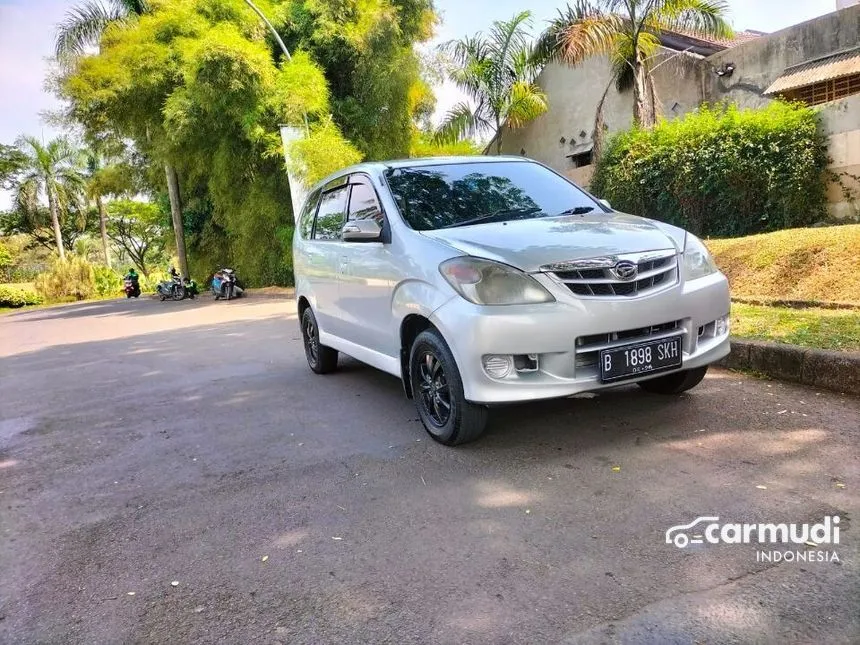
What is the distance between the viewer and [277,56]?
18.8m

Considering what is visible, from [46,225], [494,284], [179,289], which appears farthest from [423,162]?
[46,225]

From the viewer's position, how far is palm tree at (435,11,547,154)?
1916cm

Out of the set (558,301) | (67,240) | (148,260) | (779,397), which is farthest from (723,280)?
(148,260)

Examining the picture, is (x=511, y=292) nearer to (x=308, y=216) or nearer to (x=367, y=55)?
(x=308, y=216)

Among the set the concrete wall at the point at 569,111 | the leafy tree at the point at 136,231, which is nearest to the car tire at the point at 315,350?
the concrete wall at the point at 569,111

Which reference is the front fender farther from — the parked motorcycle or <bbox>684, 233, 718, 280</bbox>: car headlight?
the parked motorcycle

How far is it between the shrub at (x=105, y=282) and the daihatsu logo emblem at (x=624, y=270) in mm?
37835

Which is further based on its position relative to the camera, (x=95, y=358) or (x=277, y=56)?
(x=277, y=56)

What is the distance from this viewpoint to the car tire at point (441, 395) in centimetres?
374

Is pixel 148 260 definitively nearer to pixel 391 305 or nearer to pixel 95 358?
pixel 95 358

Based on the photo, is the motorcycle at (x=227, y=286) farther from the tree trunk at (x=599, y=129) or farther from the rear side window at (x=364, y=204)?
the rear side window at (x=364, y=204)

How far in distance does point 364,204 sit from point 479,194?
2.95ft

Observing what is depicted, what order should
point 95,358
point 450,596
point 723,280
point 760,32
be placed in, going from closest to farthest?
point 450,596, point 723,280, point 95,358, point 760,32

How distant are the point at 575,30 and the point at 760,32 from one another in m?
13.5
